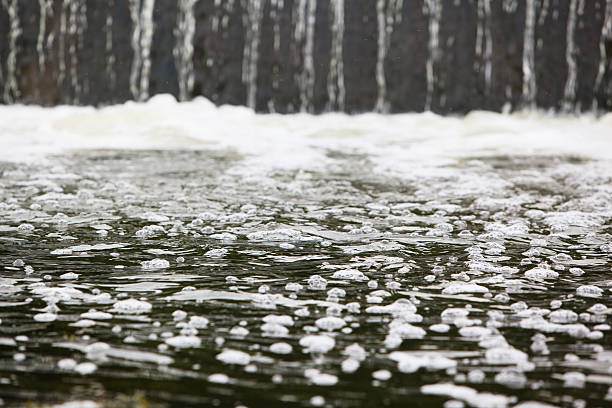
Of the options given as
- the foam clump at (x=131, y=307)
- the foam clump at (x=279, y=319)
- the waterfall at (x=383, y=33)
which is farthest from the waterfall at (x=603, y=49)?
the foam clump at (x=131, y=307)

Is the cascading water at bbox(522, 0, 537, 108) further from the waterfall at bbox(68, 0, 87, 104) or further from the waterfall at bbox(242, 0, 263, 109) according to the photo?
the waterfall at bbox(68, 0, 87, 104)

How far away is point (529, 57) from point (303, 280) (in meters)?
8.03

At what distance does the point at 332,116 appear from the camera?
412 inches

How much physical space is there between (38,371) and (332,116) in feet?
28.2

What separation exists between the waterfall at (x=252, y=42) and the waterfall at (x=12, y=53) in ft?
10.7

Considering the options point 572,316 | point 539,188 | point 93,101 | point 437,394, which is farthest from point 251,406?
point 93,101

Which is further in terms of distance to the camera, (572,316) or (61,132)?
(61,132)

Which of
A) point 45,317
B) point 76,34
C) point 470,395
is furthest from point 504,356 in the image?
point 76,34

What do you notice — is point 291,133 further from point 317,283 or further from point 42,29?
point 317,283

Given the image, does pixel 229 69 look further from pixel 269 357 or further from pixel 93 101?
pixel 269 357

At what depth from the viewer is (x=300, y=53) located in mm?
10602

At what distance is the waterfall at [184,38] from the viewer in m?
10.6

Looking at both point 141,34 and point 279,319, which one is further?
point 141,34

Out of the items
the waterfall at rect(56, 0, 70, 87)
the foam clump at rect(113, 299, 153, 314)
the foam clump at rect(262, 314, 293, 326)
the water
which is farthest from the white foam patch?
the foam clump at rect(262, 314, 293, 326)
